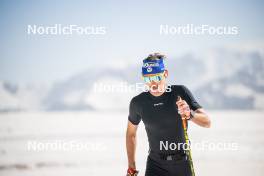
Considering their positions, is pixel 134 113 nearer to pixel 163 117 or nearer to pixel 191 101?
pixel 163 117

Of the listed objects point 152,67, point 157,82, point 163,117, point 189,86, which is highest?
point 189,86

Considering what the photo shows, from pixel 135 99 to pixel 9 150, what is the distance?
1268cm

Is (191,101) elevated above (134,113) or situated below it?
above

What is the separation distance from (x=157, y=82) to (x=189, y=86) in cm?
13961

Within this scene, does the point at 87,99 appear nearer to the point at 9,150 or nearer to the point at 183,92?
the point at 9,150

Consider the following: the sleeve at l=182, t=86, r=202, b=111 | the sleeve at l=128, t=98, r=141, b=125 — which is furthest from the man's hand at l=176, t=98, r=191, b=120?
the sleeve at l=128, t=98, r=141, b=125

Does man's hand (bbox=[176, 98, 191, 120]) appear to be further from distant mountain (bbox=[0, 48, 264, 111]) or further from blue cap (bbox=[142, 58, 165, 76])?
distant mountain (bbox=[0, 48, 264, 111])

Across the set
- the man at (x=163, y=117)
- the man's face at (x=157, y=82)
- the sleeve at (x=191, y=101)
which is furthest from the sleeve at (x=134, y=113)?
the sleeve at (x=191, y=101)

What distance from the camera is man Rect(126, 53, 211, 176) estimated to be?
13.3 feet

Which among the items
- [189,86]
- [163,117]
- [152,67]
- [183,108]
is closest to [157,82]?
[152,67]

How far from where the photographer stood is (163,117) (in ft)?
13.6

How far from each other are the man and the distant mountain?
9273cm

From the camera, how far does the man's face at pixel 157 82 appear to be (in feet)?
13.8

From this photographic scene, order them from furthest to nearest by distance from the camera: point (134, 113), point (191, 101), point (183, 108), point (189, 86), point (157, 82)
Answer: point (189, 86)
point (134, 113)
point (157, 82)
point (191, 101)
point (183, 108)
